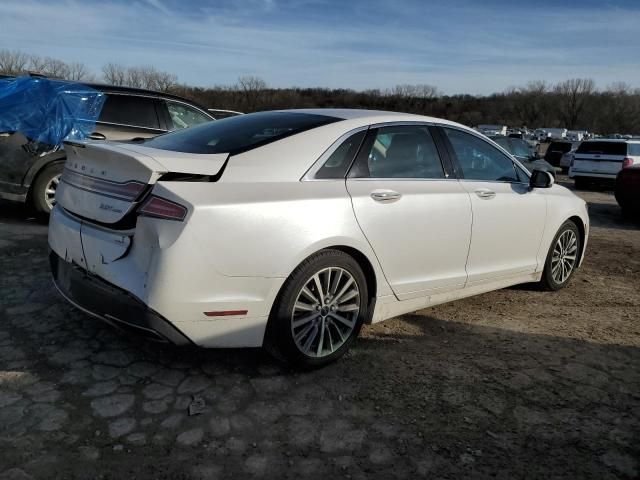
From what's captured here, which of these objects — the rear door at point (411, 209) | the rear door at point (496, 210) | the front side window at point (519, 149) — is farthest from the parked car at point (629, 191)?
the rear door at point (411, 209)

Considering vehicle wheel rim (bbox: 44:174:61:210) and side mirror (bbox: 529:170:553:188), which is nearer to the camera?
side mirror (bbox: 529:170:553:188)

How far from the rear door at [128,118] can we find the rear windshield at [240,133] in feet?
12.1

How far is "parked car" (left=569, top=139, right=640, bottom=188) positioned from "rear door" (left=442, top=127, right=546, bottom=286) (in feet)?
40.2

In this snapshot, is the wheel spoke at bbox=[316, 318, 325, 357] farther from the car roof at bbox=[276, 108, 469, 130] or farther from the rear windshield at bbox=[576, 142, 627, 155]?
the rear windshield at bbox=[576, 142, 627, 155]

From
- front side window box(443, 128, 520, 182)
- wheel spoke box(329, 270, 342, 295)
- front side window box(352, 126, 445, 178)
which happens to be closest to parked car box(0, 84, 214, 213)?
front side window box(352, 126, 445, 178)

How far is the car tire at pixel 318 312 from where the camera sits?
3.05 metres

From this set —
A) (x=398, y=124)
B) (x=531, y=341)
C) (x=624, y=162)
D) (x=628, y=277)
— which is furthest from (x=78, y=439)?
(x=624, y=162)

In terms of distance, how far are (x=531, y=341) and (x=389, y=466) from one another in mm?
1971

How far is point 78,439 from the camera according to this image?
252 centimetres

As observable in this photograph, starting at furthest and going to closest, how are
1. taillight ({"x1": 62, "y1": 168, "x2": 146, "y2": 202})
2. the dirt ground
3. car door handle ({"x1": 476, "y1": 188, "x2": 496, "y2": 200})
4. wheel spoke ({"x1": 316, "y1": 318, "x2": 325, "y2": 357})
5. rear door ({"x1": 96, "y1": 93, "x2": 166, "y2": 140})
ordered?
1. rear door ({"x1": 96, "y1": 93, "x2": 166, "y2": 140})
2. car door handle ({"x1": 476, "y1": 188, "x2": 496, "y2": 200})
3. wheel spoke ({"x1": 316, "y1": 318, "x2": 325, "y2": 357})
4. taillight ({"x1": 62, "y1": 168, "x2": 146, "y2": 202})
5. the dirt ground

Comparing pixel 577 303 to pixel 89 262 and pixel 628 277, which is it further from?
pixel 89 262

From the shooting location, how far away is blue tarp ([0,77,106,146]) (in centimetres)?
661

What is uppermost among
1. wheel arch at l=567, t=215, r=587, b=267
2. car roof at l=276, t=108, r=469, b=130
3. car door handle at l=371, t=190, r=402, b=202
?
car roof at l=276, t=108, r=469, b=130

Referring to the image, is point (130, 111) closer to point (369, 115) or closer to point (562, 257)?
point (369, 115)
